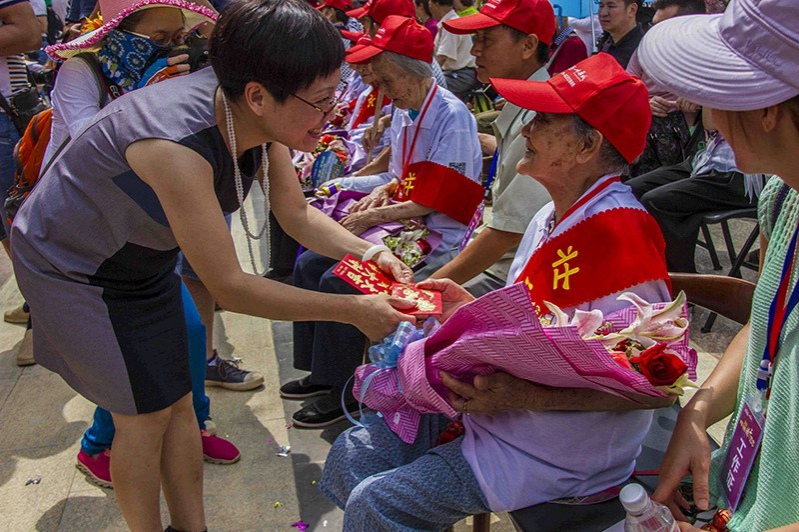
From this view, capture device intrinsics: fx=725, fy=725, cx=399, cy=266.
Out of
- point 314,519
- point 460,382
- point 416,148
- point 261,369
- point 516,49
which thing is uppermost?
point 516,49

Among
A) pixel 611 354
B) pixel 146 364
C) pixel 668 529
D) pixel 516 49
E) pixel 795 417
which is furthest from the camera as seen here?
pixel 516 49

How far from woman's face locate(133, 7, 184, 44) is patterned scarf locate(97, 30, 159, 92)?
0.09 meters

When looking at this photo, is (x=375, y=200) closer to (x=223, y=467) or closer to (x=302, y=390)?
(x=302, y=390)

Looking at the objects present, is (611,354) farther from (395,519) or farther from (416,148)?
(416,148)

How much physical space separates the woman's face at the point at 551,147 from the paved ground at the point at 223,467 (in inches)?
55.0

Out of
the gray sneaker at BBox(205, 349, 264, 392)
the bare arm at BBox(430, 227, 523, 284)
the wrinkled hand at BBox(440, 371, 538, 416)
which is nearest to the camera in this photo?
the wrinkled hand at BBox(440, 371, 538, 416)

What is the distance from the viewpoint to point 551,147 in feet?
6.81

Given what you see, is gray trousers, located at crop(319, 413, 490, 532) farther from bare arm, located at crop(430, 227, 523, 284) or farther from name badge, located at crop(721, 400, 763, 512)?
bare arm, located at crop(430, 227, 523, 284)

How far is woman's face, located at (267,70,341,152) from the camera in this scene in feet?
6.37

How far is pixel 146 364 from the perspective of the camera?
2207 millimetres

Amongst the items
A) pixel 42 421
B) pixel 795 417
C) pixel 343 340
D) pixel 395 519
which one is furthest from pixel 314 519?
pixel 795 417

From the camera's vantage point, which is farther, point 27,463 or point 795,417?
point 27,463

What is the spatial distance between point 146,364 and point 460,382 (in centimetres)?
99

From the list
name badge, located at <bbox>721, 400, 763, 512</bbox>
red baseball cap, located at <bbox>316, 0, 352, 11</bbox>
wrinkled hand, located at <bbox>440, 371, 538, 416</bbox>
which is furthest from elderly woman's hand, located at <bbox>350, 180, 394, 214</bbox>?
red baseball cap, located at <bbox>316, 0, 352, 11</bbox>
